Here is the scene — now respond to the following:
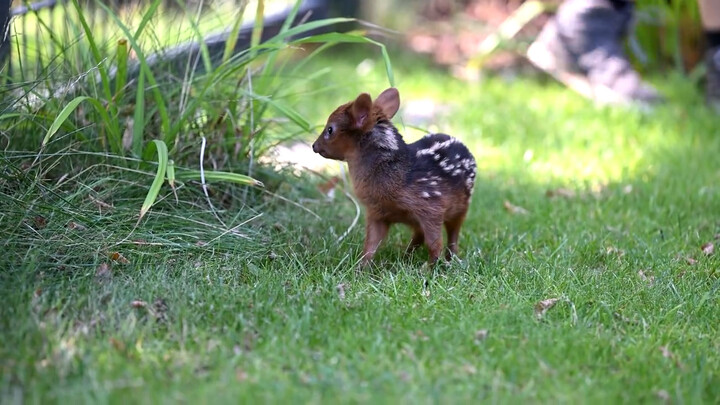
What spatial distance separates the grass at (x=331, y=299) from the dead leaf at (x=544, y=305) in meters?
0.03

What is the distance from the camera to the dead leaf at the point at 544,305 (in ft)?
13.9

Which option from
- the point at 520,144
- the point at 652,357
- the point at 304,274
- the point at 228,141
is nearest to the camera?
→ the point at 652,357

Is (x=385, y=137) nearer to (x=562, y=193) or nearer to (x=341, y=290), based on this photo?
(x=341, y=290)

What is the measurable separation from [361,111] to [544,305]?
1432 mm

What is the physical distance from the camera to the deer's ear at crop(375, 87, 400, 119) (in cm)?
500

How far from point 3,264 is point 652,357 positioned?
9.72 ft

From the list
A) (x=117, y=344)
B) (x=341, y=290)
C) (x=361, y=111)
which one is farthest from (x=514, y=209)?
(x=117, y=344)

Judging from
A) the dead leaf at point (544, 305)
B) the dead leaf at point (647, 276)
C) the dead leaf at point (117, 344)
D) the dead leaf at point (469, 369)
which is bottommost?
the dead leaf at point (647, 276)

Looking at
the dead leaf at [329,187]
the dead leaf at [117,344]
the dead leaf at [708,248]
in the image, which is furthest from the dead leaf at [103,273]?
the dead leaf at [708,248]

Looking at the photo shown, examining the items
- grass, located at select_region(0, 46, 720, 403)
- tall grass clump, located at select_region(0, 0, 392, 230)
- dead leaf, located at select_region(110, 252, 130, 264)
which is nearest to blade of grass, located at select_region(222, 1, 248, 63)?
tall grass clump, located at select_region(0, 0, 392, 230)

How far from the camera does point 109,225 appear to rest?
4.60 m

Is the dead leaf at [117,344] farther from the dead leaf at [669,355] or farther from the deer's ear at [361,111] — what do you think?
the dead leaf at [669,355]

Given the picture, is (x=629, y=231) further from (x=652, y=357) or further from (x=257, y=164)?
(x=257, y=164)

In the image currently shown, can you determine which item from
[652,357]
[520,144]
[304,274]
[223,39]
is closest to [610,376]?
[652,357]
